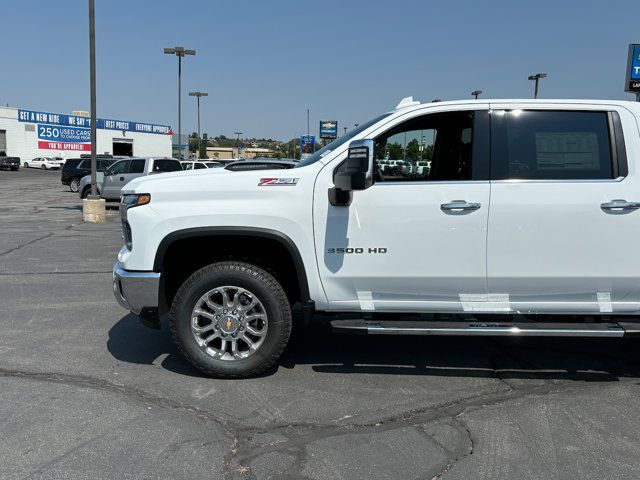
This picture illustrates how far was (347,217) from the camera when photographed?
165 inches

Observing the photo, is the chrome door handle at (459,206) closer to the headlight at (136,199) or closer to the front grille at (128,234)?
the headlight at (136,199)

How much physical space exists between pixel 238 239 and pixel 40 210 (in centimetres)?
1779

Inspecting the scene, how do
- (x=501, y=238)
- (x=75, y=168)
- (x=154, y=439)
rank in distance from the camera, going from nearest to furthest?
1. (x=154, y=439)
2. (x=501, y=238)
3. (x=75, y=168)

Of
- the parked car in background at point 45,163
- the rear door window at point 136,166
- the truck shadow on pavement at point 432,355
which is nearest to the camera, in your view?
the truck shadow on pavement at point 432,355

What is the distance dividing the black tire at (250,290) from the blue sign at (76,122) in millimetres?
69563

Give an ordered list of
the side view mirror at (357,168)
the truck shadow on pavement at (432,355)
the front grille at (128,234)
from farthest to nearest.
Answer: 1. the truck shadow on pavement at (432,355)
2. the front grille at (128,234)
3. the side view mirror at (357,168)

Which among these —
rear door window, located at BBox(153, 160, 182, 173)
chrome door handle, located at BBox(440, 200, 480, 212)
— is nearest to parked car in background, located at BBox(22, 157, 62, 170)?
rear door window, located at BBox(153, 160, 182, 173)

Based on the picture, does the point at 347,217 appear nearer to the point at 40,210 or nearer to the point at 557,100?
the point at 557,100

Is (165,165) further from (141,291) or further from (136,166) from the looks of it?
(141,291)

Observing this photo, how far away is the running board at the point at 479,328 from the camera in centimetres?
408

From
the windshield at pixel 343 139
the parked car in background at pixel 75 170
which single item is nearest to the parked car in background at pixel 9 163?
the parked car in background at pixel 75 170

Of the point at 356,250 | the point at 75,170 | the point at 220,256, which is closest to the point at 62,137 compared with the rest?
the point at 75,170

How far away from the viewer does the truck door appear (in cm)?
414

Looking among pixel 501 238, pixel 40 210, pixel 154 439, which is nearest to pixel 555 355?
pixel 501 238
